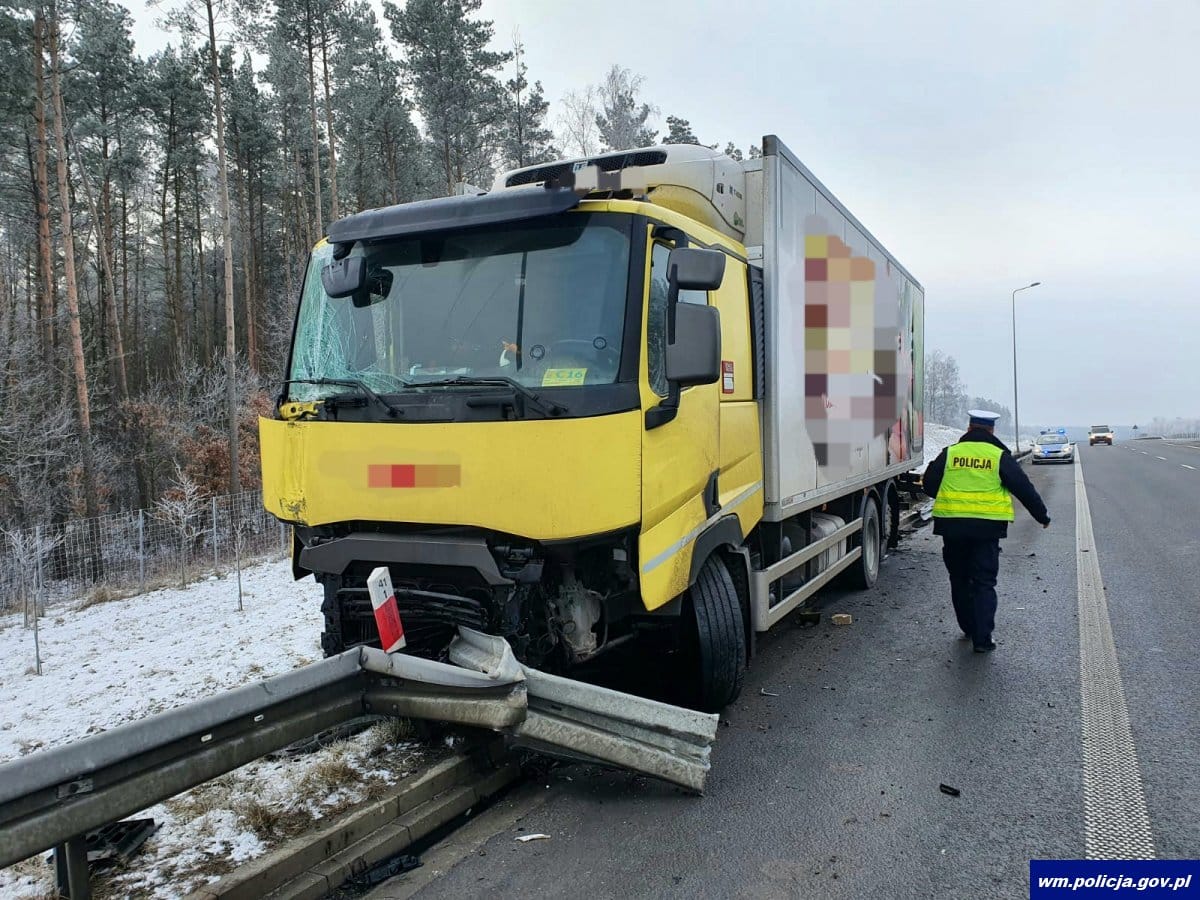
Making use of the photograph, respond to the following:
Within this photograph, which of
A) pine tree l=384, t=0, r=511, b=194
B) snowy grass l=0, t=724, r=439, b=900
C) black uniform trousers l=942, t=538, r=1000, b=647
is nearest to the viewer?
snowy grass l=0, t=724, r=439, b=900

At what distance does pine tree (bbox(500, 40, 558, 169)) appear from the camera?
91.1 ft

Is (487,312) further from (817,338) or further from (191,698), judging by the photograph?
(191,698)

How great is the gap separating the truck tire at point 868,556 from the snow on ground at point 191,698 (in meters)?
5.15

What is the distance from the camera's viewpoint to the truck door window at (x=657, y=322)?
143 inches

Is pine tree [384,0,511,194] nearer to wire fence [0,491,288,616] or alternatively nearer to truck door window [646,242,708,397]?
wire fence [0,491,288,616]

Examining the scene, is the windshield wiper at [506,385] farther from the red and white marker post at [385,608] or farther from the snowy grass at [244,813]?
the snowy grass at [244,813]

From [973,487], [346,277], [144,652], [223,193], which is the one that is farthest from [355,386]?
[223,193]

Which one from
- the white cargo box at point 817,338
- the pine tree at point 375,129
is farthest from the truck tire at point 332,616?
the pine tree at point 375,129

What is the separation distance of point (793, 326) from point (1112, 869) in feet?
11.3

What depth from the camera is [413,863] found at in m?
3.15

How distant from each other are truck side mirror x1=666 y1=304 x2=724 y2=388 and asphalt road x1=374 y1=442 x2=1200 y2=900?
1959mm

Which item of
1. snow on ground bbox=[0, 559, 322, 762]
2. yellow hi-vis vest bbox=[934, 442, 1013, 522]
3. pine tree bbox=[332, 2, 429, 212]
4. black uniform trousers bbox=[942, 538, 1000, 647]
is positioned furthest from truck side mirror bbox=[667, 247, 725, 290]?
pine tree bbox=[332, 2, 429, 212]

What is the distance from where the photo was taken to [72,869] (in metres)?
2.51

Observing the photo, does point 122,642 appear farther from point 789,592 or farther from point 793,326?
point 793,326
